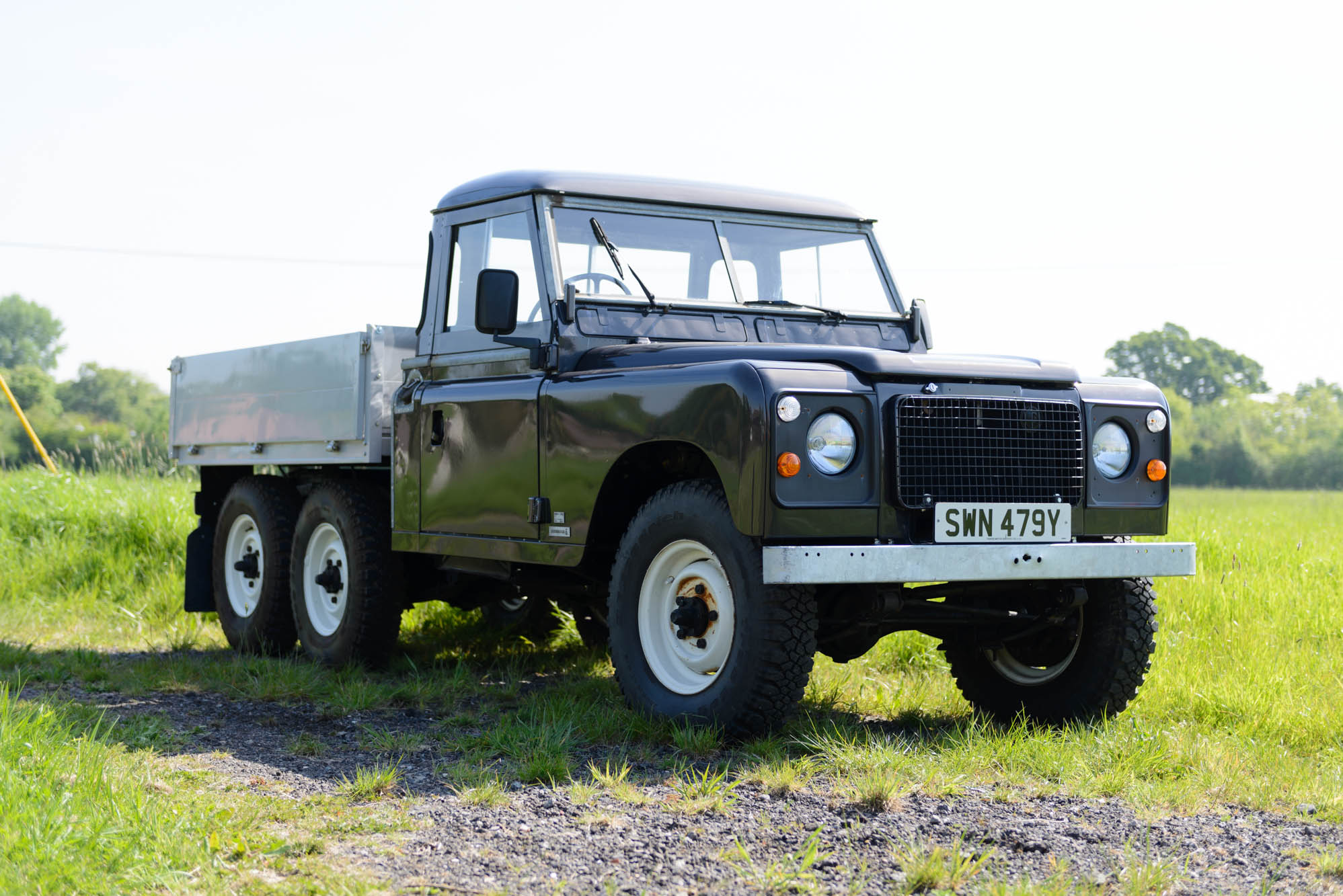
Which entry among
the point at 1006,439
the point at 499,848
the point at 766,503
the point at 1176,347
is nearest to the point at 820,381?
the point at 766,503

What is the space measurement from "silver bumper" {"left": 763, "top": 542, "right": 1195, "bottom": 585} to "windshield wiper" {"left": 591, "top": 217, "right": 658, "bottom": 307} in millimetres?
1794

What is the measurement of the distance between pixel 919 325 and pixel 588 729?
2.61m

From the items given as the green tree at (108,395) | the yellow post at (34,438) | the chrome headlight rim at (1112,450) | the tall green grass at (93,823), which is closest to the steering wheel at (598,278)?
the chrome headlight rim at (1112,450)

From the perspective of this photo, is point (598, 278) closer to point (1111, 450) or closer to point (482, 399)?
point (482, 399)

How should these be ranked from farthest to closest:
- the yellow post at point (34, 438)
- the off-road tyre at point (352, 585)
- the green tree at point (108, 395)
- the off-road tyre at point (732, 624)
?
the green tree at point (108, 395) → the yellow post at point (34, 438) → the off-road tyre at point (352, 585) → the off-road tyre at point (732, 624)

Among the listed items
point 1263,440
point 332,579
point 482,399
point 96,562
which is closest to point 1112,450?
point 482,399

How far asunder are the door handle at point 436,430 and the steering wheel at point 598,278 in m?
0.93

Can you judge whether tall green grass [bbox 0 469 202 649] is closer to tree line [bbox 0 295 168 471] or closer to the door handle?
the door handle

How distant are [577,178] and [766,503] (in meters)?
2.33

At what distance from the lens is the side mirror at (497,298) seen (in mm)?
5754

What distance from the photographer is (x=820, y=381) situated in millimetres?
4855

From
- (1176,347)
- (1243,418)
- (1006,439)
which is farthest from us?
(1176,347)

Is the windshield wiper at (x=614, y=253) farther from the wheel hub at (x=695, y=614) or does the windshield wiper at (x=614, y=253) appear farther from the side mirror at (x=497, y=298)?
the wheel hub at (x=695, y=614)

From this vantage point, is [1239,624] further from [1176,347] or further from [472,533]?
[1176,347]
